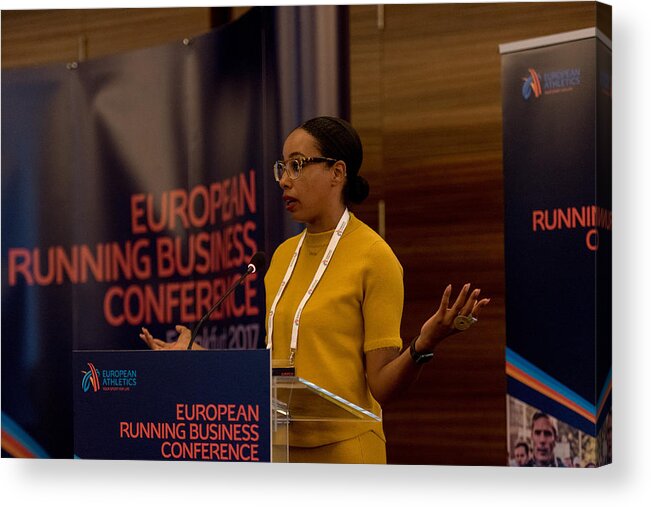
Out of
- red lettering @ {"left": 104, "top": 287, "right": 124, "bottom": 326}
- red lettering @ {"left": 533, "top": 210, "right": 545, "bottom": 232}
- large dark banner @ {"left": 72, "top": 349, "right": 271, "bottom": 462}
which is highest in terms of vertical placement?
red lettering @ {"left": 533, "top": 210, "right": 545, "bottom": 232}

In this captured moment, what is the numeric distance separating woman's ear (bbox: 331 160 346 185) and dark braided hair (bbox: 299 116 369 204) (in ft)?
0.06

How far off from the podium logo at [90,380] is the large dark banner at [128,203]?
33 centimetres

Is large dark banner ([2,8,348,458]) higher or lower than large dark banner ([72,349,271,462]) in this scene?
higher

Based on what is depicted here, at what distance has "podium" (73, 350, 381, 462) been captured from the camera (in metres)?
5.50

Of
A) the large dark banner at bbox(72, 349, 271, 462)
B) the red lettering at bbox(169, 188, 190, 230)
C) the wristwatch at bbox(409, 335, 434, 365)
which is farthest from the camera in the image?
the red lettering at bbox(169, 188, 190, 230)

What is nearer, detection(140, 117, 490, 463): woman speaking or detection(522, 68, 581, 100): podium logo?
detection(140, 117, 490, 463): woman speaking

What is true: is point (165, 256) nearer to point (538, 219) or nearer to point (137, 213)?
point (137, 213)

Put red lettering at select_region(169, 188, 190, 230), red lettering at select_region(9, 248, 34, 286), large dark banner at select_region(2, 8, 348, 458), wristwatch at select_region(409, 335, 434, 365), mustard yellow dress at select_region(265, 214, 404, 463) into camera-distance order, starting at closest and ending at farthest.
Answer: wristwatch at select_region(409, 335, 434, 365)
mustard yellow dress at select_region(265, 214, 404, 463)
large dark banner at select_region(2, 8, 348, 458)
red lettering at select_region(169, 188, 190, 230)
red lettering at select_region(9, 248, 34, 286)

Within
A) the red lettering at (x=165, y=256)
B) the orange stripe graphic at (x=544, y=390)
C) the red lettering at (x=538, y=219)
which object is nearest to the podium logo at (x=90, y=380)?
the red lettering at (x=165, y=256)

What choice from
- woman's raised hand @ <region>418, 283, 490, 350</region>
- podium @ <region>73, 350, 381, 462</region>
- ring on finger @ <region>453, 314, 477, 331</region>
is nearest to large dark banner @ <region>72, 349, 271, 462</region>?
podium @ <region>73, 350, 381, 462</region>

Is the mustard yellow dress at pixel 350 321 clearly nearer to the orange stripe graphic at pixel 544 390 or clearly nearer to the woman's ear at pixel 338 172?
the woman's ear at pixel 338 172

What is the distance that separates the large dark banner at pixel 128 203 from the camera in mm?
5938

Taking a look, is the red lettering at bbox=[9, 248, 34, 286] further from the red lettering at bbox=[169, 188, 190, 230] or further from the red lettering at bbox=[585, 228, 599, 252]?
the red lettering at bbox=[585, 228, 599, 252]

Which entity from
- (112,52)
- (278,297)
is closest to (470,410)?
(278,297)
